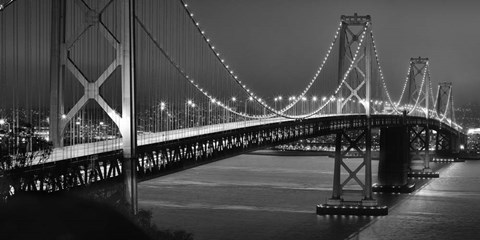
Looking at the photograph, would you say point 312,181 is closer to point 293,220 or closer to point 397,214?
point 397,214

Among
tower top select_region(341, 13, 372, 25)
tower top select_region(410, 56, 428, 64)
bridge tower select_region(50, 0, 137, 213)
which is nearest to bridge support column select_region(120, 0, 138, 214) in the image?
bridge tower select_region(50, 0, 137, 213)

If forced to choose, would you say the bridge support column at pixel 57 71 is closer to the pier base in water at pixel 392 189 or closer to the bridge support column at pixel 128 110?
the bridge support column at pixel 128 110

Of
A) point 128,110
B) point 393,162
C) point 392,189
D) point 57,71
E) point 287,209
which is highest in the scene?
point 57,71

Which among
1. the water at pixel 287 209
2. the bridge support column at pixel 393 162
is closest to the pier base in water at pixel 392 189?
the bridge support column at pixel 393 162

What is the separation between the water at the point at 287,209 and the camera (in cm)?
3099

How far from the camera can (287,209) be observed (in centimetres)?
3769

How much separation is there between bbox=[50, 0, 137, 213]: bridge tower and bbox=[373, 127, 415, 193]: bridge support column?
3732cm

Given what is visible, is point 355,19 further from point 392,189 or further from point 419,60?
point 419,60

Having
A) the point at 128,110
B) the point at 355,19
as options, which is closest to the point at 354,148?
the point at 355,19

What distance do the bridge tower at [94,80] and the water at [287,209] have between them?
13.0 meters

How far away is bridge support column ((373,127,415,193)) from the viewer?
170 ft

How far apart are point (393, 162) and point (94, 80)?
4020cm

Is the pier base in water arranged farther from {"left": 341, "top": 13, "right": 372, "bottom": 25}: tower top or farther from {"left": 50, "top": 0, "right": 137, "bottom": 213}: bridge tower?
{"left": 50, "top": 0, "right": 137, "bottom": 213}: bridge tower

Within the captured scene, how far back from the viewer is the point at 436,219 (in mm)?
36344
